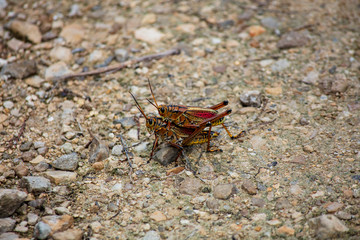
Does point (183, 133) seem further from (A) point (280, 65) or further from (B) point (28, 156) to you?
(A) point (280, 65)

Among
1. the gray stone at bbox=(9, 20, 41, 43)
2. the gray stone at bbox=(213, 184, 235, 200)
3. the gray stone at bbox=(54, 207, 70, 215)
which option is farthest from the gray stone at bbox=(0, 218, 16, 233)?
the gray stone at bbox=(9, 20, 41, 43)

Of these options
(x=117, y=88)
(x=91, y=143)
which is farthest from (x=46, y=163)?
(x=117, y=88)

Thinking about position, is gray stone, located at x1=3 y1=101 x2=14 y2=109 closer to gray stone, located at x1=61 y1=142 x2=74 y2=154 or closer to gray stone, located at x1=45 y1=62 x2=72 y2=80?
gray stone, located at x1=45 y1=62 x2=72 y2=80

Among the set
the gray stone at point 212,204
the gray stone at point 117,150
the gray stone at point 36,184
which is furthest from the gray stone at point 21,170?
the gray stone at point 212,204

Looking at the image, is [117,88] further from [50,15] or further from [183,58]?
[50,15]

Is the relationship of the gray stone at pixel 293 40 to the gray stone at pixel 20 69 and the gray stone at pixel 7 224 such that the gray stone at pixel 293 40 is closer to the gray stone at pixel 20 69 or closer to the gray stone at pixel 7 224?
the gray stone at pixel 20 69
